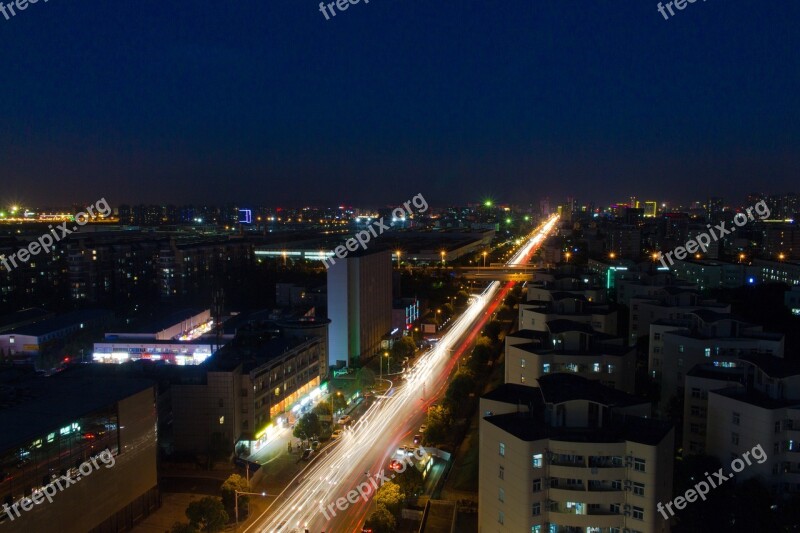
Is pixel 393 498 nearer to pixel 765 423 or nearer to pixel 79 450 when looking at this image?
pixel 79 450

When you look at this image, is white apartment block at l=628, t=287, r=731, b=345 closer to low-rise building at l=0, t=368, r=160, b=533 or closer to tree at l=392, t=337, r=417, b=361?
tree at l=392, t=337, r=417, b=361

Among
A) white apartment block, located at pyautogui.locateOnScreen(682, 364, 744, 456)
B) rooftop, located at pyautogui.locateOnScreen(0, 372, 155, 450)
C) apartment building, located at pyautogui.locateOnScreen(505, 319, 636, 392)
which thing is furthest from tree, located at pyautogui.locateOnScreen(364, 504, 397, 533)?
white apartment block, located at pyautogui.locateOnScreen(682, 364, 744, 456)

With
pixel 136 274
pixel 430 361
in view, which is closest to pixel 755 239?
pixel 430 361

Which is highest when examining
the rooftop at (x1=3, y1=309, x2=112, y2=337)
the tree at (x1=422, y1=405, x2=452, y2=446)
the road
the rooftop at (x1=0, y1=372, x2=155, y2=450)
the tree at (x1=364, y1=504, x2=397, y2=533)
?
the rooftop at (x1=0, y1=372, x2=155, y2=450)

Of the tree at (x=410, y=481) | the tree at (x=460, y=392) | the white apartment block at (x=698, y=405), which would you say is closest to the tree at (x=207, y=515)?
the tree at (x=410, y=481)

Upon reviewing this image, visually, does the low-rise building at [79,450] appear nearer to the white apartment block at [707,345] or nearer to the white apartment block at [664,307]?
the white apartment block at [707,345]

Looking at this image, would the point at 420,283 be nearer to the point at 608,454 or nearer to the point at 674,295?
the point at 674,295
